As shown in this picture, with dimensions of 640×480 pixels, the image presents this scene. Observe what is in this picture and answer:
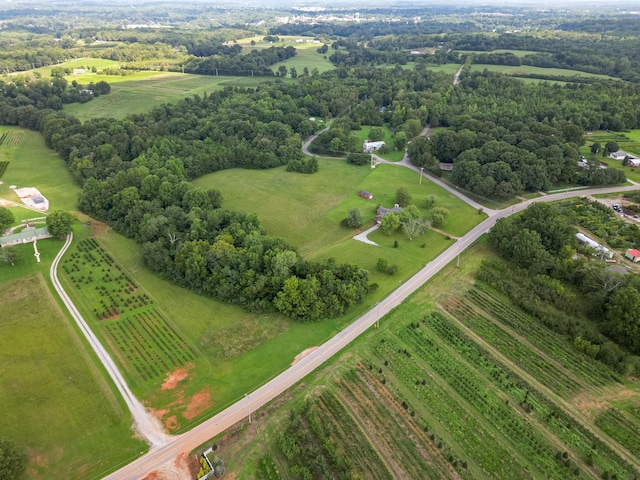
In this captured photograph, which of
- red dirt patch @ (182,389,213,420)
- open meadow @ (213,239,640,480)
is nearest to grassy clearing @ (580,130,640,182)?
open meadow @ (213,239,640,480)

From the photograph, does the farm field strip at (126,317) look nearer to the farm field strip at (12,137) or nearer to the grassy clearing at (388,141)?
the grassy clearing at (388,141)

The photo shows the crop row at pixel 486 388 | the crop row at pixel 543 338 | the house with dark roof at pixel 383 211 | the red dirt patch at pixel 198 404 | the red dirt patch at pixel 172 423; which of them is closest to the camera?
the crop row at pixel 486 388

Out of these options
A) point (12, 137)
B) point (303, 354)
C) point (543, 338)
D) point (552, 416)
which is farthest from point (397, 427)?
point (12, 137)

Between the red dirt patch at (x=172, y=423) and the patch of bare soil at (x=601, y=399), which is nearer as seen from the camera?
the red dirt patch at (x=172, y=423)

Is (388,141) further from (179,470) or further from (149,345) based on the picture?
(179,470)

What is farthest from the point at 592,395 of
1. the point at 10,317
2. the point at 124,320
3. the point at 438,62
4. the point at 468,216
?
the point at 438,62

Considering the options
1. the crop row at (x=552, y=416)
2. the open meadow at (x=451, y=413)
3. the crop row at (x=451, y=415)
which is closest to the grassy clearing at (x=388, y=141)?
the open meadow at (x=451, y=413)
